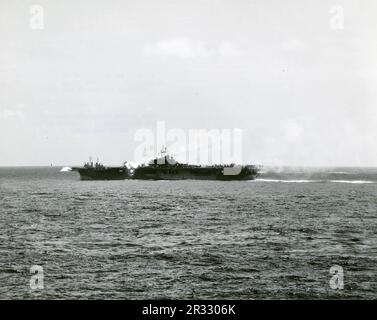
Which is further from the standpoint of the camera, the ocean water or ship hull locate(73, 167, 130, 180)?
ship hull locate(73, 167, 130, 180)

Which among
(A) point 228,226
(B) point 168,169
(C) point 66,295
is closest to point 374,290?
(C) point 66,295

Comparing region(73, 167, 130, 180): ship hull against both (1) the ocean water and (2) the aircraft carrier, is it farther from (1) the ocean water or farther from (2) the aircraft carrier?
(1) the ocean water

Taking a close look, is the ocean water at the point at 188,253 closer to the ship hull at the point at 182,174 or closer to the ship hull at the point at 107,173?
the ship hull at the point at 182,174

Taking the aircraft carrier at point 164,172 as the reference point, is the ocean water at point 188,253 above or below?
below

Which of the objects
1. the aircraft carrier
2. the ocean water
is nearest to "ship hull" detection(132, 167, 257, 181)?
the aircraft carrier

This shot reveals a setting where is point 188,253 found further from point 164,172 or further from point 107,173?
point 107,173

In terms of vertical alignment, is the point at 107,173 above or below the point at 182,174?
above

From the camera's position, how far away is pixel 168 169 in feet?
401

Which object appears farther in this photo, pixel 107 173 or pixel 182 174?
pixel 107 173

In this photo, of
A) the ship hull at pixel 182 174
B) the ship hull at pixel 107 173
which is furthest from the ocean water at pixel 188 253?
the ship hull at pixel 107 173

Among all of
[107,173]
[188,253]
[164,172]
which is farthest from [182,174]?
[188,253]

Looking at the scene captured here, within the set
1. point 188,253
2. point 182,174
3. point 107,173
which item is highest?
point 107,173
